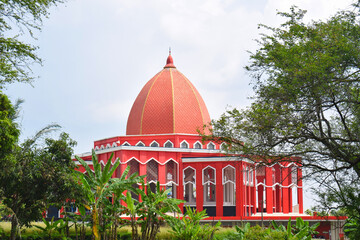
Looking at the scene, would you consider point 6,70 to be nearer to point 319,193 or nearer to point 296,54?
point 296,54

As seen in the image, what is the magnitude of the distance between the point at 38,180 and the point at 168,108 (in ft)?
62.3

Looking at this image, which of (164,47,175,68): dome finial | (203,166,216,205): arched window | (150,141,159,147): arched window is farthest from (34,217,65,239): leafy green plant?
(164,47,175,68): dome finial

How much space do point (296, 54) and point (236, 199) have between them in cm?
1901

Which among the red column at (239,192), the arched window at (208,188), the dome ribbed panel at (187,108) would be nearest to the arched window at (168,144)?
the dome ribbed panel at (187,108)

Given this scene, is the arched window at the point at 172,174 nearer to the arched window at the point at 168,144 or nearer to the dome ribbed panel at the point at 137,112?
the arched window at the point at 168,144

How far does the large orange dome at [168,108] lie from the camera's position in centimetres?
3718

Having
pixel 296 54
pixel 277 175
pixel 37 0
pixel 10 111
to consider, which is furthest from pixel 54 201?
pixel 277 175

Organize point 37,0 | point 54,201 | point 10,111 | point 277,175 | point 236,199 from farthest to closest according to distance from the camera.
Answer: point 277,175 → point 236,199 → point 54,201 → point 10,111 → point 37,0

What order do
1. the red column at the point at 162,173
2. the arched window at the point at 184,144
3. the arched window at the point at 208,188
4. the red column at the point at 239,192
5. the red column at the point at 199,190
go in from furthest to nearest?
A: the arched window at the point at 184,144, the arched window at the point at 208,188, the red column at the point at 162,173, the red column at the point at 199,190, the red column at the point at 239,192

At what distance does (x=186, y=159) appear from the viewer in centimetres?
3422

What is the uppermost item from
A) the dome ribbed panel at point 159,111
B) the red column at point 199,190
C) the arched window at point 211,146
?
the dome ribbed panel at point 159,111

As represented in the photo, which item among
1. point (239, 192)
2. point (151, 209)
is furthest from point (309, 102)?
point (239, 192)

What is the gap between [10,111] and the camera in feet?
52.3

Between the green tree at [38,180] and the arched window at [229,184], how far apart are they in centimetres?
1518
